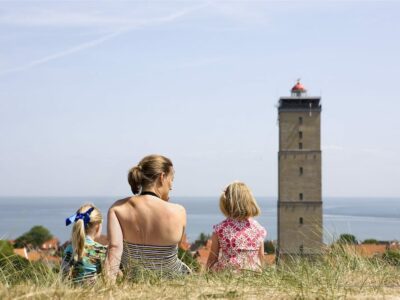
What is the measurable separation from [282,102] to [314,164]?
4513mm

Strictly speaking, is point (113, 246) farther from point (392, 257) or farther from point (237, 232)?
point (392, 257)

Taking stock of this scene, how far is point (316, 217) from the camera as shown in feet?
149

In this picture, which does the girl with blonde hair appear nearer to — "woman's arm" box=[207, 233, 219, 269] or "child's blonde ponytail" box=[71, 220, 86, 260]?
"child's blonde ponytail" box=[71, 220, 86, 260]

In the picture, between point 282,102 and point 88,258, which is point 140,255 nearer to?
point 88,258

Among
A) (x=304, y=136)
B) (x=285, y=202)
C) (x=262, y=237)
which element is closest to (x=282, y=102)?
(x=304, y=136)

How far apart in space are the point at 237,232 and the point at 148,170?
102cm

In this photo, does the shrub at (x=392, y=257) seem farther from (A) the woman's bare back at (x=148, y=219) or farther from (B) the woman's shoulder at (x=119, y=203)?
(B) the woman's shoulder at (x=119, y=203)

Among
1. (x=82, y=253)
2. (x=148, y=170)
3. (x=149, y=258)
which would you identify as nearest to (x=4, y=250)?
(x=82, y=253)

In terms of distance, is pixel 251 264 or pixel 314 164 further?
pixel 314 164

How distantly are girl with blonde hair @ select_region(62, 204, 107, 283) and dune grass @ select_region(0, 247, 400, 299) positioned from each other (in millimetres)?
197

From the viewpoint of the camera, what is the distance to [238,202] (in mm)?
5184

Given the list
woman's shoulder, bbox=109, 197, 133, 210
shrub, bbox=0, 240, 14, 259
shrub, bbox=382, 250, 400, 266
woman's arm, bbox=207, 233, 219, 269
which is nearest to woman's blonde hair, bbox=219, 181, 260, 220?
woman's arm, bbox=207, 233, 219, 269

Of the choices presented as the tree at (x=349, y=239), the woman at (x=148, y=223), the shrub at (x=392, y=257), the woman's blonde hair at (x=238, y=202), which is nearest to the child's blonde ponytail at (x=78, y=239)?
the woman at (x=148, y=223)

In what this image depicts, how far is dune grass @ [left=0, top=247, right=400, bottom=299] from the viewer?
3.94 m
